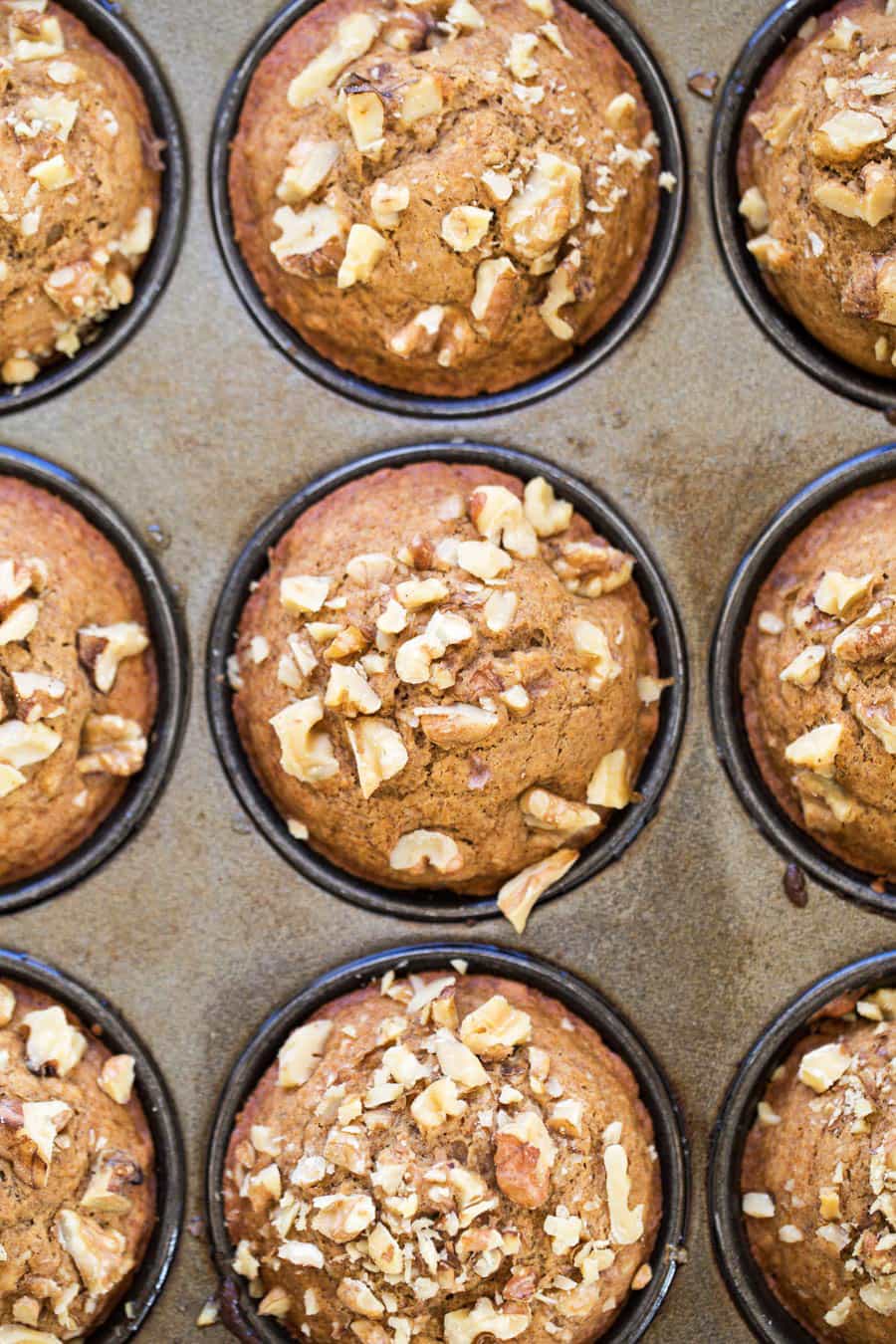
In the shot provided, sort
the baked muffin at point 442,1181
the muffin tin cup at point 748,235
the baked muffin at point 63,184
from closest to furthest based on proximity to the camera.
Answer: the baked muffin at point 442,1181
the baked muffin at point 63,184
the muffin tin cup at point 748,235

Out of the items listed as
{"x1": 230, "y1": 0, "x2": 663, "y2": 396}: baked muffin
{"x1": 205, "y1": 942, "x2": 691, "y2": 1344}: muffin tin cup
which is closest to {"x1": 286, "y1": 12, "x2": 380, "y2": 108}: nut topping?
{"x1": 230, "y1": 0, "x2": 663, "y2": 396}: baked muffin

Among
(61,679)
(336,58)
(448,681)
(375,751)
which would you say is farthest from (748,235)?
(61,679)

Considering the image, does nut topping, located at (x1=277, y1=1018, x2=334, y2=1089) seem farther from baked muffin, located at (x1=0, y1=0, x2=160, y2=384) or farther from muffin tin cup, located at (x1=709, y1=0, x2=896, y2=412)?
muffin tin cup, located at (x1=709, y1=0, x2=896, y2=412)

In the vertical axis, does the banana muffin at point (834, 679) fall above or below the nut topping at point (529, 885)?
above

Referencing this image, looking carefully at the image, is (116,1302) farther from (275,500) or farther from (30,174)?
(30,174)

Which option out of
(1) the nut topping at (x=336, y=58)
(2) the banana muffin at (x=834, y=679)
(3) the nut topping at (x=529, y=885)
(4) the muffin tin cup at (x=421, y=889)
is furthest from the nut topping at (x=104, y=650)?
(2) the banana muffin at (x=834, y=679)

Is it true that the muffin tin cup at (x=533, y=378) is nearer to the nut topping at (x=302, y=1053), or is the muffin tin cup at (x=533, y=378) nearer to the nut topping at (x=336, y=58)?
the nut topping at (x=336, y=58)

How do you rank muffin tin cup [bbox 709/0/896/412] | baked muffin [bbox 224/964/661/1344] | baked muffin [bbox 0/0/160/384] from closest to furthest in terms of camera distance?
baked muffin [bbox 224/964/661/1344] → baked muffin [bbox 0/0/160/384] → muffin tin cup [bbox 709/0/896/412]

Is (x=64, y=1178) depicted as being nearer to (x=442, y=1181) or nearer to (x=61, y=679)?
(x=442, y=1181)
